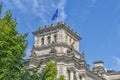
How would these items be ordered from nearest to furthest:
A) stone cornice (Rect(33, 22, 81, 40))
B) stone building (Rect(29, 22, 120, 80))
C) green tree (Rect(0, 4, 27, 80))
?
1. green tree (Rect(0, 4, 27, 80))
2. stone building (Rect(29, 22, 120, 80))
3. stone cornice (Rect(33, 22, 81, 40))

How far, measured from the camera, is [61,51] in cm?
5841

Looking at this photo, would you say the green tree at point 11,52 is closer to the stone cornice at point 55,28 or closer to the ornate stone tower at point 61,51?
the ornate stone tower at point 61,51

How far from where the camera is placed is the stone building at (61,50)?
5709cm

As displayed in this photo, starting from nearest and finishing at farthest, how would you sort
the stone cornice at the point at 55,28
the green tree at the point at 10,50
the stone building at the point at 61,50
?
the green tree at the point at 10,50
the stone building at the point at 61,50
the stone cornice at the point at 55,28

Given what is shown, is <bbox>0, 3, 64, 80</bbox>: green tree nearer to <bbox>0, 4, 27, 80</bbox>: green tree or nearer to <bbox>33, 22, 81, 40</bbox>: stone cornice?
<bbox>0, 4, 27, 80</bbox>: green tree

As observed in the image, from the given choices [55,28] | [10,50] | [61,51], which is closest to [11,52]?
[10,50]

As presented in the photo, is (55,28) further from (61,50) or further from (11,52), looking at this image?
(11,52)

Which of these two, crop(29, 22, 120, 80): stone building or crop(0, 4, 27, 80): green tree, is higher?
crop(29, 22, 120, 80): stone building

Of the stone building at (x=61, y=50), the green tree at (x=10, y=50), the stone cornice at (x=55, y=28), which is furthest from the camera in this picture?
the stone cornice at (x=55, y=28)

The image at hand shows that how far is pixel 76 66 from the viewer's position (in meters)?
58.8

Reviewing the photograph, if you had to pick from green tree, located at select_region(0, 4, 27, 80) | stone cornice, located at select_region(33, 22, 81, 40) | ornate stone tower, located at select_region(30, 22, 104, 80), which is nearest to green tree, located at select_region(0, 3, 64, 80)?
green tree, located at select_region(0, 4, 27, 80)

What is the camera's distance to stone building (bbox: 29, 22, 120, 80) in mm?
57094

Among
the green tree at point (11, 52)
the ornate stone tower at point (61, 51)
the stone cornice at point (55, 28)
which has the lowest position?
the green tree at point (11, 52)

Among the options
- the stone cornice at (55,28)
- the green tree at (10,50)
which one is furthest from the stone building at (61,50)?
the green tree at (10,50)
